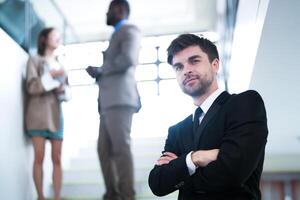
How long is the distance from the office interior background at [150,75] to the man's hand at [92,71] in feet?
1.56

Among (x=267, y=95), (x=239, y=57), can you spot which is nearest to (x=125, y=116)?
(x=239, y=57)

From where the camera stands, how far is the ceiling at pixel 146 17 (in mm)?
4414

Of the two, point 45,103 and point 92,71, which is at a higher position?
point 92,71

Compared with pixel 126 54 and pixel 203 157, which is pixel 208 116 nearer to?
pixel 203 157

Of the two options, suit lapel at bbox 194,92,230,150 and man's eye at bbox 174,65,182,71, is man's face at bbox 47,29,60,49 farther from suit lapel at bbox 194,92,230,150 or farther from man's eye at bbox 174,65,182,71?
suit lapel at bbox 194,92,230,150

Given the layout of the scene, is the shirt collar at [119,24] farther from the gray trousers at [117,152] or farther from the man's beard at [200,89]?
the man's beard at [200,89]

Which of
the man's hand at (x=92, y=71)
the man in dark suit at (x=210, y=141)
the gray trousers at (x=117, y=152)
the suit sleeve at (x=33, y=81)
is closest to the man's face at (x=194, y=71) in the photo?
the man in dark suit at (x=210, y=141)

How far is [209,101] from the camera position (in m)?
1.35

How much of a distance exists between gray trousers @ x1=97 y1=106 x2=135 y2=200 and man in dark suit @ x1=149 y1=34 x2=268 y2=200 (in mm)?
902

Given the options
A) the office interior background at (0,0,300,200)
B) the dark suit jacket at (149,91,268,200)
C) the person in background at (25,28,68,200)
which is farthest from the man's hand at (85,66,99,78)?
the dark suit jacket at (149,91,268,200)

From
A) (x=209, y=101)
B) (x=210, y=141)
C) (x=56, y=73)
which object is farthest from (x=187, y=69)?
(x=56, y=73)

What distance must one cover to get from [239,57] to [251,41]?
1.08 feet

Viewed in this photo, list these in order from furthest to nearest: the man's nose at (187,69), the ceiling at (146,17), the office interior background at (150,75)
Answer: the ceiling at (146,17) → the office interior background at (150,75) → the man's nose at (187,69)

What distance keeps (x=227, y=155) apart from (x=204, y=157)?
0.26ft
